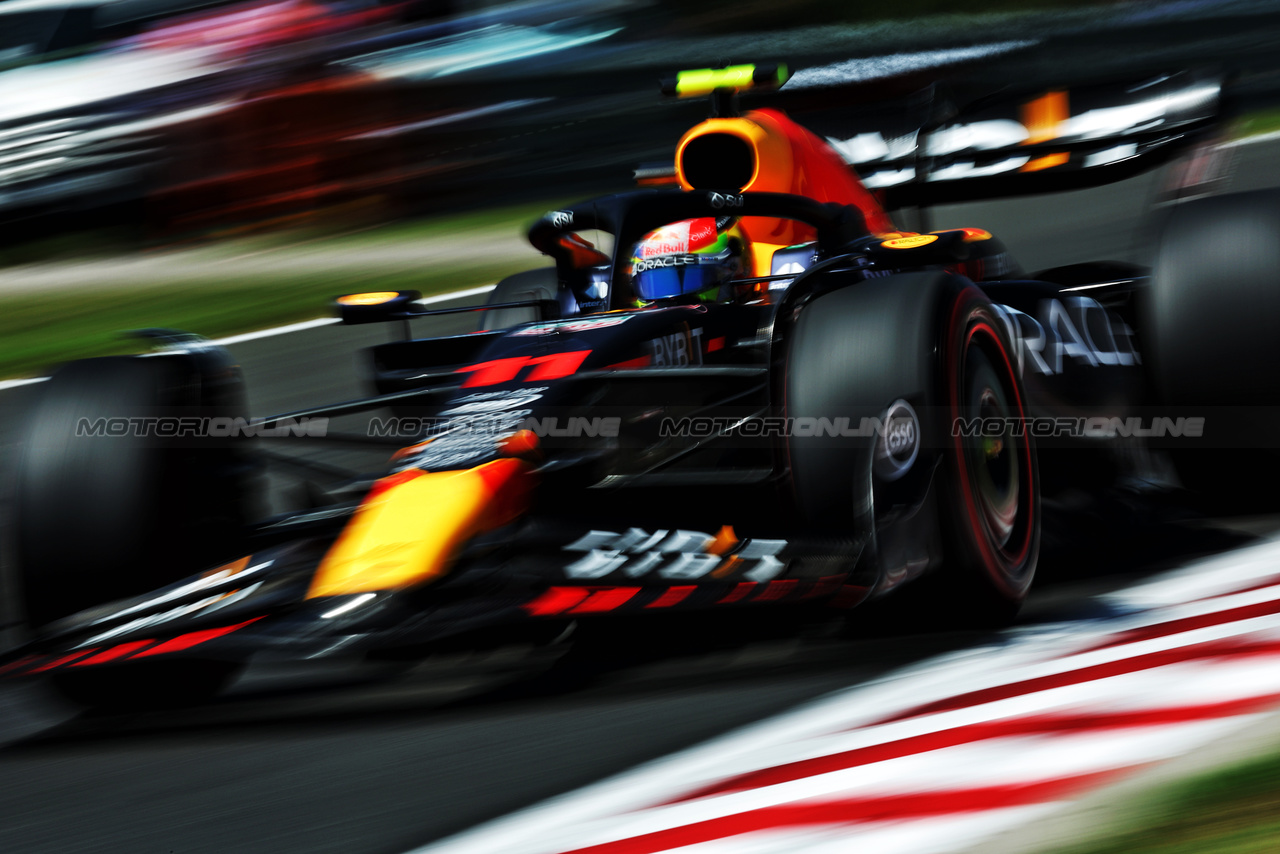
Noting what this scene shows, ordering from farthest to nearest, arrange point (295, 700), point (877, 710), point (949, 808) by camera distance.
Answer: point (295, 700)
point (877, 710)
point (949, 808)

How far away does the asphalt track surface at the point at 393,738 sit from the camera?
2.61 meters

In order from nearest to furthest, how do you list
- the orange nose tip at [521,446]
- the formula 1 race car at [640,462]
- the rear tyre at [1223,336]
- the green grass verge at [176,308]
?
the formula 1 race car at [640,462], the orange nose tip at [521,446], the rear tyre at [1223,336], the green grass verge at [176,308]

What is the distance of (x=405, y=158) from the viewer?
11391 millimetres

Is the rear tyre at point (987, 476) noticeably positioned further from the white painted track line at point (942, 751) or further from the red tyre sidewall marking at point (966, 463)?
the white painted track line at point (942, 751)

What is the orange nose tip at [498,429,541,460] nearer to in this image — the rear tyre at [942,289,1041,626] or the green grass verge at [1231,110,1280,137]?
the rear tyre at [942,289,1041,626]

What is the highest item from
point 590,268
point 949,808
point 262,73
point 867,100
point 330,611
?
point 262,73

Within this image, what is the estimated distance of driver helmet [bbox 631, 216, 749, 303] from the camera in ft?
13.8

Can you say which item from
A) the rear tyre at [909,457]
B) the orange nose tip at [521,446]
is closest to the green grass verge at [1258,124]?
the rear tyre at [909,457]

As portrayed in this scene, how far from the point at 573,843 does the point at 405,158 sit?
9.59m

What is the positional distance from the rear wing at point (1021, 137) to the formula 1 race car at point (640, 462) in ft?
3.23

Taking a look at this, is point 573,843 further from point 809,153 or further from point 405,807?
point 809,153

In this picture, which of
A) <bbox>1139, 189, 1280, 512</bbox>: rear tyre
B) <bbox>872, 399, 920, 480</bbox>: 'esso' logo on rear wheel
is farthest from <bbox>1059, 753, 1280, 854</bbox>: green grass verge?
<bbox>1139, 189, 1280, 512</bbox>: rear tyre

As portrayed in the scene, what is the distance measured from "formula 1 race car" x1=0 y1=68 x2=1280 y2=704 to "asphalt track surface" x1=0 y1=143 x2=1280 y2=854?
0.44 feet

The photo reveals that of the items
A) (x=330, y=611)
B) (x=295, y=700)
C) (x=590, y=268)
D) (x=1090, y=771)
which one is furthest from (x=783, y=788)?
(x=590, y=268)
